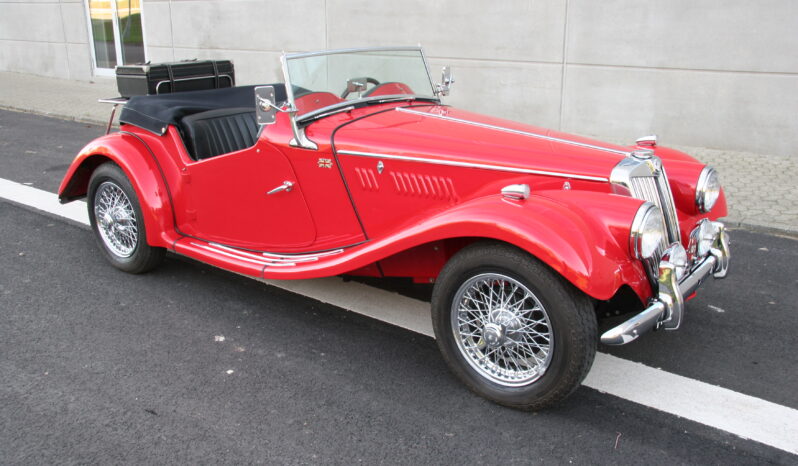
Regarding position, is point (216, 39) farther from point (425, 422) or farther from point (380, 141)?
point (425, 422)

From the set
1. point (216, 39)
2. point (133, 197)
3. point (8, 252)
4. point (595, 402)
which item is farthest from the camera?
point (216, 39)

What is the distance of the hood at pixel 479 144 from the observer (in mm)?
3238

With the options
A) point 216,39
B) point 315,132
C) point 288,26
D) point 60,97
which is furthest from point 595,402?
point 60,97

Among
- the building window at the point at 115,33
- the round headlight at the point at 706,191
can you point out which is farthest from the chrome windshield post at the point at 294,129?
the building window at the point at 115,33

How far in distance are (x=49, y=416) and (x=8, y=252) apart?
2494mm

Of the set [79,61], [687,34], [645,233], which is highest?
[687,34]

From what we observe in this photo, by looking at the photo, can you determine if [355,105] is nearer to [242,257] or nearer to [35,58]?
[242,257]

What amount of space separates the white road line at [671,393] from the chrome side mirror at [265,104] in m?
1.24

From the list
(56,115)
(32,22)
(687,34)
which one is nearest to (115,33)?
(32,22)

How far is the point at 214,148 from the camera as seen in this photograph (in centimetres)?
443

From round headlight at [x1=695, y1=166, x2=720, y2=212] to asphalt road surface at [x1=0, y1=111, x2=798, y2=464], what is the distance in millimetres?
770

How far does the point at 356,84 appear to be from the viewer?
4.04 metres

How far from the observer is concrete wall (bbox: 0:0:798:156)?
7609mm

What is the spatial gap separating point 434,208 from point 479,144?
404 millimetres
